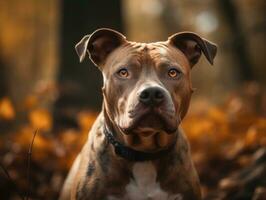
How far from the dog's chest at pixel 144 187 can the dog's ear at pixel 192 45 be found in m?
1.14

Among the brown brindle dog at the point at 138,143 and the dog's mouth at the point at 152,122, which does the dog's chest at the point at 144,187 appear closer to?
the brown brindle dog at the point at 138,143

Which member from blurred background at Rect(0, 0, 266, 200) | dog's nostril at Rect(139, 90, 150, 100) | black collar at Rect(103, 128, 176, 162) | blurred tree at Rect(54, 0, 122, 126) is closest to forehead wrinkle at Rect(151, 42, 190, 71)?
dog's nostril at Rect(139, 90, 150, 100)

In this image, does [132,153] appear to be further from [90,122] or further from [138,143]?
[90,122]

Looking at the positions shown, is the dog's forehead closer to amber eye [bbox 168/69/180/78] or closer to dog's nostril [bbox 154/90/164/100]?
amber eye [bbox 168/69/180/78]

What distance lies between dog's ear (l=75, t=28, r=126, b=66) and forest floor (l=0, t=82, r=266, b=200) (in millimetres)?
2105

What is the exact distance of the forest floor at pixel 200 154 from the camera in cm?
709

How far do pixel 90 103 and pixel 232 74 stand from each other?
6445 mm

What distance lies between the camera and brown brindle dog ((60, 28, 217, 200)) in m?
5.29

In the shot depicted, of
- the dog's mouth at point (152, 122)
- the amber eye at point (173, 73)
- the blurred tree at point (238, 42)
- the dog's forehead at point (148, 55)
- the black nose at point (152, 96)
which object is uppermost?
the dog's forehead at point (148, 55)

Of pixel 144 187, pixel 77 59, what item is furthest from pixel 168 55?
pixel 77 59

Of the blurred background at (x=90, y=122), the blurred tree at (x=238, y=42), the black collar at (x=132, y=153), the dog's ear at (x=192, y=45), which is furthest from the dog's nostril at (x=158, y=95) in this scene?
the blurred tree at (x=238, y=42)

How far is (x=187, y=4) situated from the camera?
24250 millimetres

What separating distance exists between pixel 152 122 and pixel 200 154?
3.35 meters

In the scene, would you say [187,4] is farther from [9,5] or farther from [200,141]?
[200,141]
